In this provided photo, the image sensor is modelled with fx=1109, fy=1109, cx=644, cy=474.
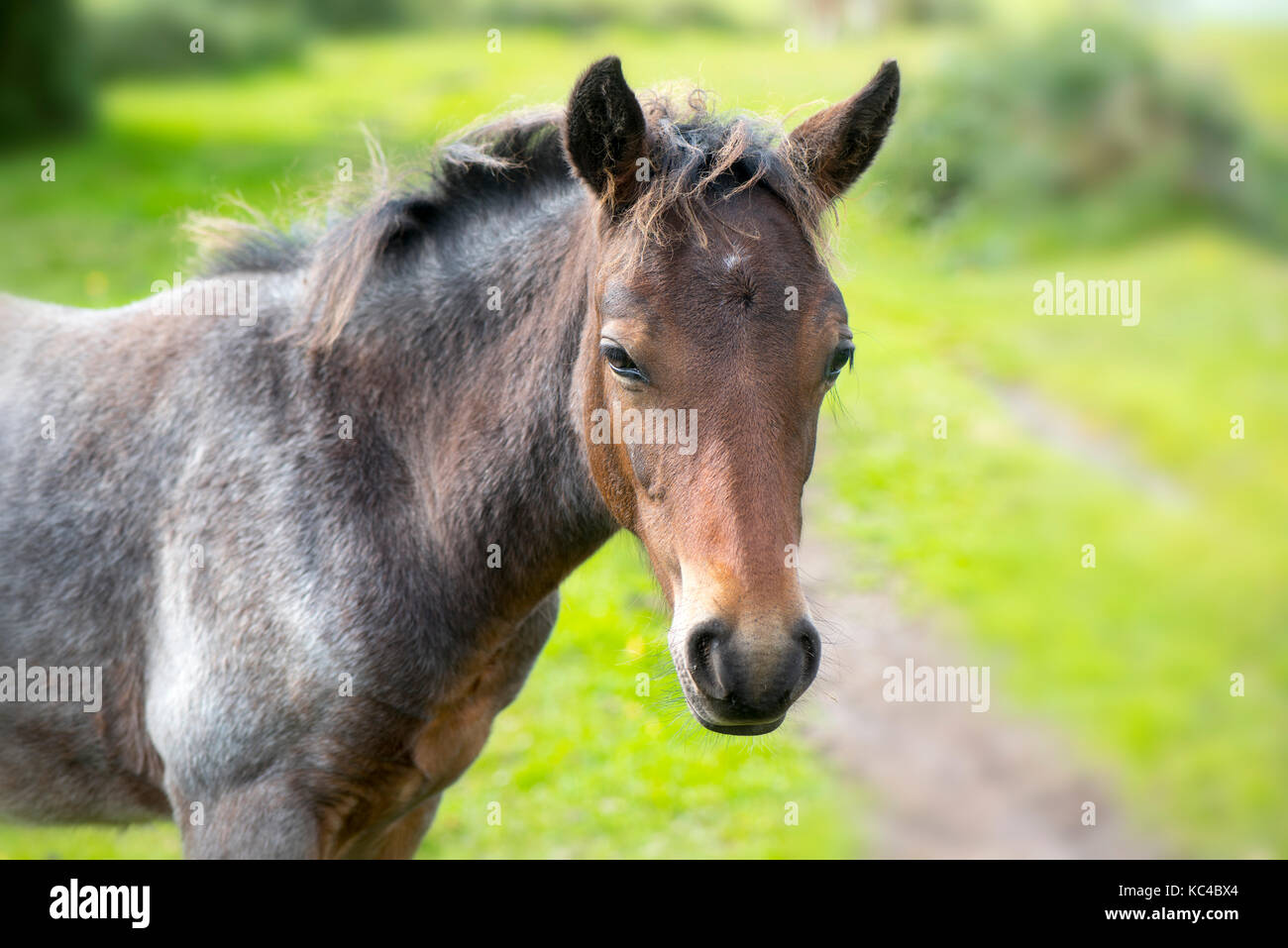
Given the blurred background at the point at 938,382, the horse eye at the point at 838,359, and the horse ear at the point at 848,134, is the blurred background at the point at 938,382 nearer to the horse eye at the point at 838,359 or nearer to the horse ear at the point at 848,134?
the horse ear at the point at 848,134

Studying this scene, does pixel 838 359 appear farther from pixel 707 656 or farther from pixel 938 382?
pixel 938 382

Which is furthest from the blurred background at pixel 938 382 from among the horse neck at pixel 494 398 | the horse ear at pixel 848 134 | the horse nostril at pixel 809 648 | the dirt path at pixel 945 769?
the horse nostril at pixel 809 648

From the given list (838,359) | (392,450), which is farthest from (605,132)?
(392,450)

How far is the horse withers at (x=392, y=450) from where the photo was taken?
313cm

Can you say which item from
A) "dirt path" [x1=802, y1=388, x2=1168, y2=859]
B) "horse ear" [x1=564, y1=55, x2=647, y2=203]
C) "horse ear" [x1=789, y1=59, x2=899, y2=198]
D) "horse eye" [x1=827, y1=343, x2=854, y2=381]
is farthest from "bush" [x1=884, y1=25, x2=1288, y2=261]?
"horse ear" [x1=564, y1=55, x2=647, y2=203]

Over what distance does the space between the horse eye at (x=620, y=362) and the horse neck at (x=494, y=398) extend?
0.40m

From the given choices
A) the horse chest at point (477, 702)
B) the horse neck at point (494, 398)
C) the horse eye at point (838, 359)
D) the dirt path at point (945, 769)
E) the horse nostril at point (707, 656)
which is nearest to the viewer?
the horse nostril at point (707, 656)

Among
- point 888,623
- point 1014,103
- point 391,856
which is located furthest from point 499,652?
point 1014,103

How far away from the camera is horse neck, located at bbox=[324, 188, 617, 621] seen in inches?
143

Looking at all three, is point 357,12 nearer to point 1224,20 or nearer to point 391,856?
point 1224,20

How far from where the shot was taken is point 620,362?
315 cm

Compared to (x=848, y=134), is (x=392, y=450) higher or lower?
lower

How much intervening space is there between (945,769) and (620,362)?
5.20 meters

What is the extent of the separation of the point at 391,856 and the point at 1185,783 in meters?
5.72
